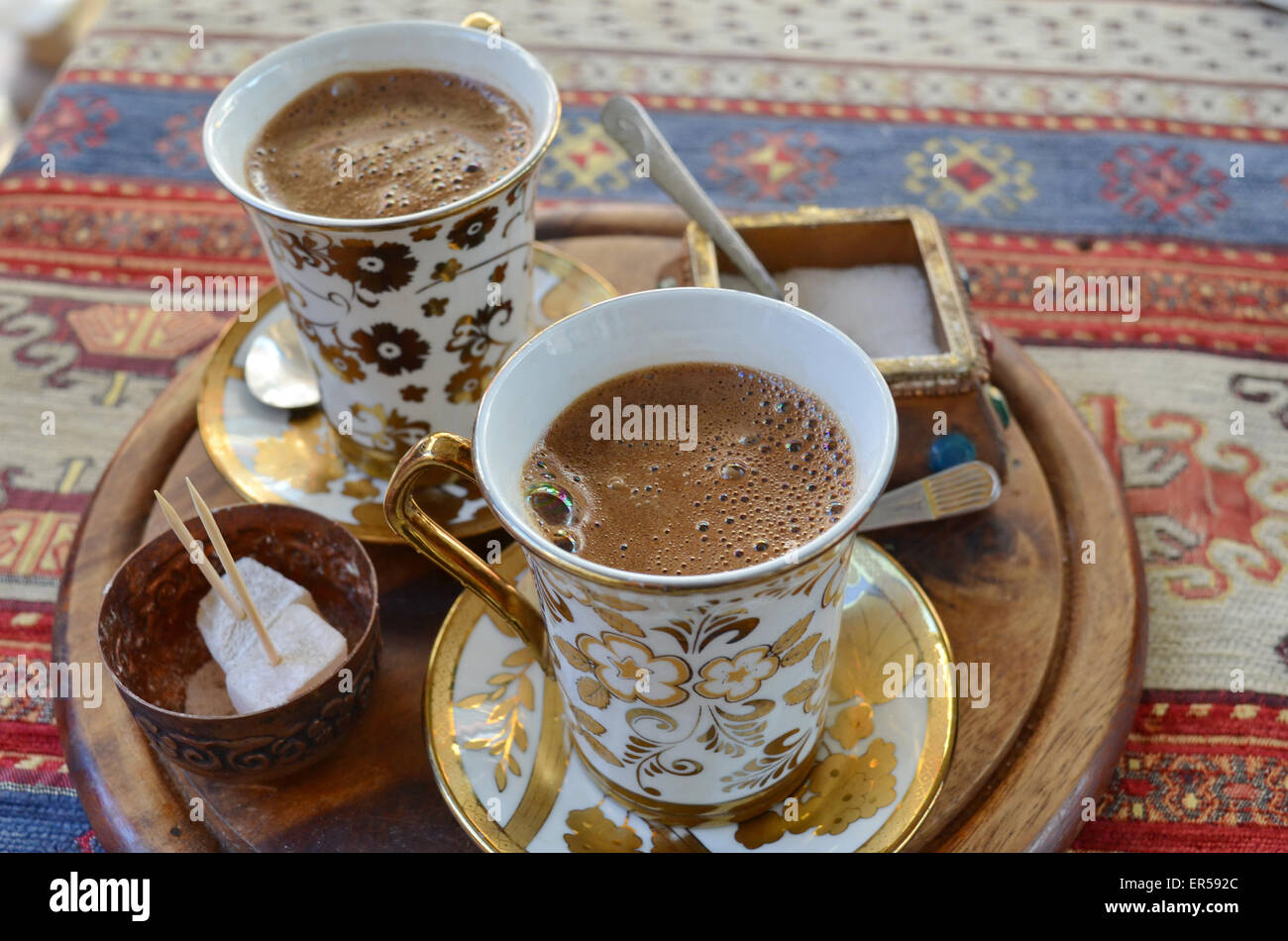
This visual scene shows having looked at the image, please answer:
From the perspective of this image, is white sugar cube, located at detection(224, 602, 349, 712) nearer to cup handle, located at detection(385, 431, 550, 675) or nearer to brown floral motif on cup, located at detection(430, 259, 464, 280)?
cup handle, located at detection(385, 431, 550, 675)

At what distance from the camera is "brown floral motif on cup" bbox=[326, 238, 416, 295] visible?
2.69 ft

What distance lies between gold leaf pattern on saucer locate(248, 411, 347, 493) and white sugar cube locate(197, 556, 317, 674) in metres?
0.15

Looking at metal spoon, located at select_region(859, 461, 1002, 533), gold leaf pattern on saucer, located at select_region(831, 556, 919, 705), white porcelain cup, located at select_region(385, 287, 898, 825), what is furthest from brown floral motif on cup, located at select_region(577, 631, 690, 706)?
metal spoon, located at select_region(859, 461, 1002, 533)

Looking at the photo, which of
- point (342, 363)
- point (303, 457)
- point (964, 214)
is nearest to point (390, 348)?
point (342, 363)

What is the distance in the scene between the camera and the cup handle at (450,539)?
2.15 feet

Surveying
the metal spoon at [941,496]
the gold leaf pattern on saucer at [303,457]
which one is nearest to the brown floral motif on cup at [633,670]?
the metal spoon at [941,496]

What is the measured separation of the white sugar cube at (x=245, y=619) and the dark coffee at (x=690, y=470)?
0.82 feet

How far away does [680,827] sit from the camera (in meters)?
0.77

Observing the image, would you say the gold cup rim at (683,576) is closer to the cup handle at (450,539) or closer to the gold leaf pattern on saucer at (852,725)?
the cup handle at (450,539)

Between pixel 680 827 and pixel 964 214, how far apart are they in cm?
98

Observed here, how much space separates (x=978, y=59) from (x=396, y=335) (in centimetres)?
121

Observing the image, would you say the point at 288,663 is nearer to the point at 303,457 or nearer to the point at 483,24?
the point at 303,457

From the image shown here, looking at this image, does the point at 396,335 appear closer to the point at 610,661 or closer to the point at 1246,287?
the point at 610,661
